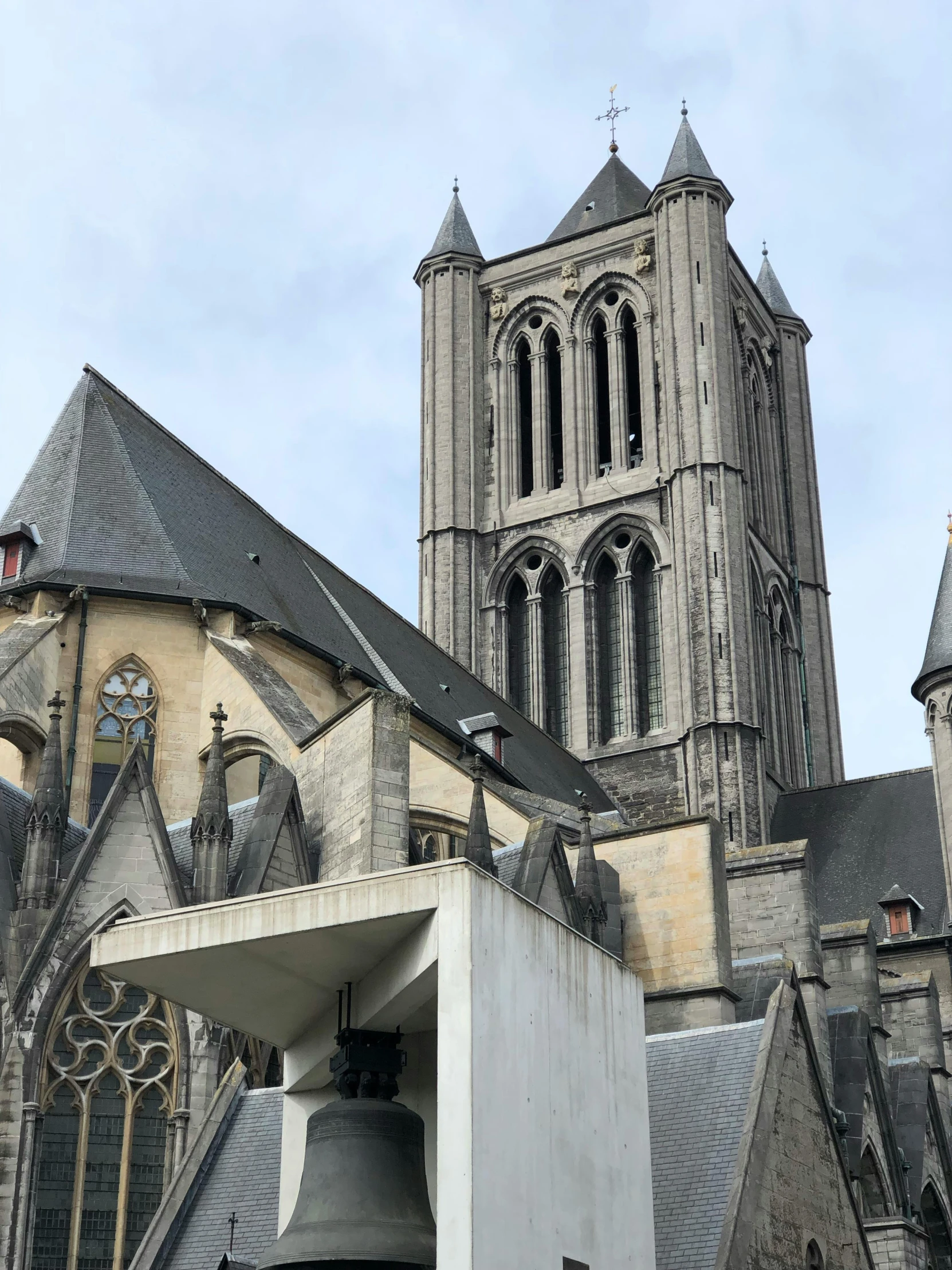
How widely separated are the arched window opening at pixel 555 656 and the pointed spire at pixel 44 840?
21.8 m

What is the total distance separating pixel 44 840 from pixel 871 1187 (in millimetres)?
8504

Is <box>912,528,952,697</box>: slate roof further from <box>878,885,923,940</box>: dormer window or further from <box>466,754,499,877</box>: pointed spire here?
<box>466,754,499,877</box>: pointed spire

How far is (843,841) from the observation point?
34312mm

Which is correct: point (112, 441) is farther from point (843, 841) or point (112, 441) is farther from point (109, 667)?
point (843, 841)

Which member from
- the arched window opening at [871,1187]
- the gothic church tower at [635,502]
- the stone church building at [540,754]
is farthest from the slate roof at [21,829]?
the gothic church tower at [635,502]

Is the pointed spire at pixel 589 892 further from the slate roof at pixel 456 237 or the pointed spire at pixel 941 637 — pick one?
the slate roof at pixel 456 237

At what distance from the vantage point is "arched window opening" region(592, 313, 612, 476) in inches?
1563

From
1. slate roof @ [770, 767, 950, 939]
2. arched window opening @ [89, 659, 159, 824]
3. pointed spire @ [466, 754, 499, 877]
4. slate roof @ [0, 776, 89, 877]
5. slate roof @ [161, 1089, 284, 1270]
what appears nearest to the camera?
slate roof @ [161, 1089, 284, 1270]

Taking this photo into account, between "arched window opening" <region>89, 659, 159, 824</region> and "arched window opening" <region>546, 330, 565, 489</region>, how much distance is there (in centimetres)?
2054

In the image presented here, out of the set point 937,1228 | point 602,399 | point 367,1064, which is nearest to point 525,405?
point 602,399

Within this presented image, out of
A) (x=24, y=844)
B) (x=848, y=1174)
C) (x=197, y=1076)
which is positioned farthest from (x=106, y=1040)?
(x=848, y=1174)

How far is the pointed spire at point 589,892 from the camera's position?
1800 cm

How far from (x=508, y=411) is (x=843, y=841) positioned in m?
12.4

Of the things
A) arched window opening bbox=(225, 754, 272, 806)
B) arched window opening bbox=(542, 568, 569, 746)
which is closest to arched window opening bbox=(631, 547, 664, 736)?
arched window opening bbox=(542, 568, 569, 746)
